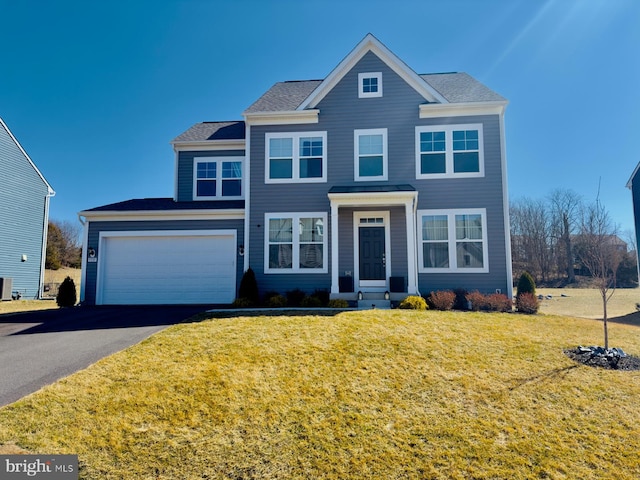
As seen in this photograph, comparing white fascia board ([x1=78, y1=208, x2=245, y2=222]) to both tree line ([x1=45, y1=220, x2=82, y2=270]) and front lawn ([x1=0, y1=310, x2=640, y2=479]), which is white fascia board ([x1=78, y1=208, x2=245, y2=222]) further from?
tree line ([x1=45, y1=220, x2=82, y2=270])

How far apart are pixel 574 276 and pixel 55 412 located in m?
41.0

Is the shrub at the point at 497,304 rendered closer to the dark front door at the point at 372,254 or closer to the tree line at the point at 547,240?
the dark front door at the point at 372,254

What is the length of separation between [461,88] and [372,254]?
7.64 m

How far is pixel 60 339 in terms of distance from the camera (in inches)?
290

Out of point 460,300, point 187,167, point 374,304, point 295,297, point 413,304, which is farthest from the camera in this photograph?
point 187,167

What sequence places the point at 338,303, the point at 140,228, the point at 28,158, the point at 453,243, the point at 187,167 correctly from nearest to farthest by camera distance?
the point at 338,303 < the point at 453,243 < the point at 140,228 < the point at 187,167 < the point at 28,158

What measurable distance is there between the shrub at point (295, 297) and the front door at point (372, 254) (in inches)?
89.2

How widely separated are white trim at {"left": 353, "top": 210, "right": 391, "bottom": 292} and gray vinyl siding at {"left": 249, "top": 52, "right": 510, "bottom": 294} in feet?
0.54

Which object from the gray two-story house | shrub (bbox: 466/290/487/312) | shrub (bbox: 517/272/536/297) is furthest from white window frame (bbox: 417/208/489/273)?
shrub (bbox: 466/290/487/312)

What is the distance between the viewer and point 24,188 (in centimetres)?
1842

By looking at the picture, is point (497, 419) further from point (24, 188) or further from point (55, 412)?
point (24, 188)

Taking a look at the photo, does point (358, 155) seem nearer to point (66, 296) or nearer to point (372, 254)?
point (372, 254)

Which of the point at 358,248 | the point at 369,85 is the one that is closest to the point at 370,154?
the point at 369,85

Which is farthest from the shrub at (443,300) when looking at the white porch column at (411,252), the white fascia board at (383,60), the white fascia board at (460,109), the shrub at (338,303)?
the white fascia board at (383,60)
